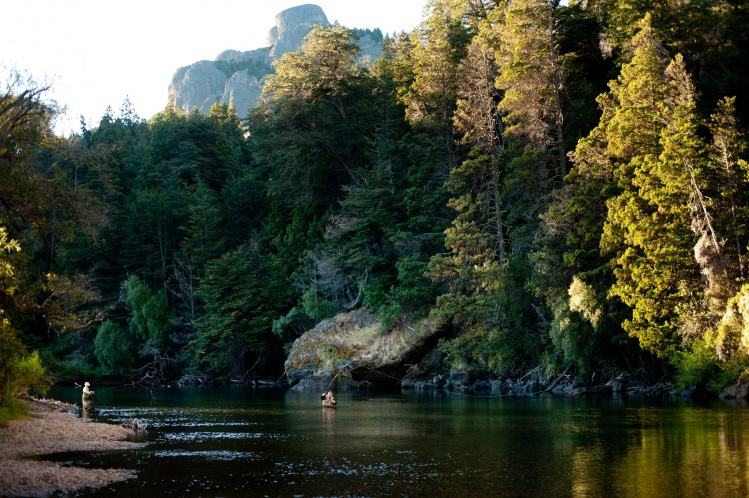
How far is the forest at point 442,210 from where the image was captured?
3538 cm

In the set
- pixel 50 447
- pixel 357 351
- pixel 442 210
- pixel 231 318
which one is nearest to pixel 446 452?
pixel 50 447

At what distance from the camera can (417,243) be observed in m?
56.3

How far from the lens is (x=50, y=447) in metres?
22.3

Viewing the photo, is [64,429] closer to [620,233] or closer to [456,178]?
[620,233]

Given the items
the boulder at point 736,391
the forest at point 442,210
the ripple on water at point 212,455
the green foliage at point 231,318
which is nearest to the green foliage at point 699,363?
the forest at point 442,210

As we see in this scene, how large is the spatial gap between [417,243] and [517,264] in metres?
10.1

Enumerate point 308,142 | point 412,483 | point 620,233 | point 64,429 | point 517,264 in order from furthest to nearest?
point 308,142, point 517,264, point 620,233, point 64,429, point 412,483

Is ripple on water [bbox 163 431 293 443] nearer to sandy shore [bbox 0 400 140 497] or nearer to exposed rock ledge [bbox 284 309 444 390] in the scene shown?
sandy shore [bbox 0 400 140 497]

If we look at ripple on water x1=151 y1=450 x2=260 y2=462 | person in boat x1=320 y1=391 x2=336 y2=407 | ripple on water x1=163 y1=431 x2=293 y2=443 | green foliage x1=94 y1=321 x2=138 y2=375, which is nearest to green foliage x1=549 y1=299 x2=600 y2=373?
person in boat x1=320 y1=391 x2=336 y2=407

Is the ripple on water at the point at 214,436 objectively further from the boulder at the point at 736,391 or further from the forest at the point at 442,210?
the boulder at the point at 736,391

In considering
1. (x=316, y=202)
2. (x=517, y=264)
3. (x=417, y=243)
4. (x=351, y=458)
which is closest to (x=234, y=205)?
(x=316, y=202)

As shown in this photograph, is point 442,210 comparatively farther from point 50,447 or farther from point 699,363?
point 50,447

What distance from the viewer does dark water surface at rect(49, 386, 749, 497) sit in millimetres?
16516

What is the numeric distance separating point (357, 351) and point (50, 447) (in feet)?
118
